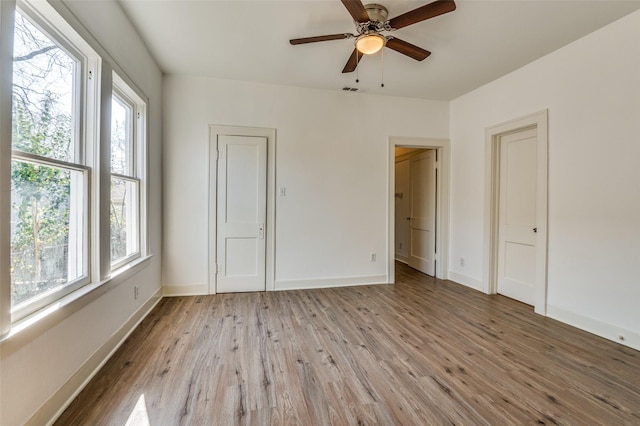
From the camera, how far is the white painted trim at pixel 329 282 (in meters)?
3.88

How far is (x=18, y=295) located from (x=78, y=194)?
0.74 meters

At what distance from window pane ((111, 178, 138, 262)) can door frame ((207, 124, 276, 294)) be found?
0.86 m

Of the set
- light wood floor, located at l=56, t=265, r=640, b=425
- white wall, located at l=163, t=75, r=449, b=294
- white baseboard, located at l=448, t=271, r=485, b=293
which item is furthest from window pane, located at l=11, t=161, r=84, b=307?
white baseboard, located at l=448, t=271, r=485, b=293

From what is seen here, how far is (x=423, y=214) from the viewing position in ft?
16.0

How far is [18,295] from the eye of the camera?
4.64ft

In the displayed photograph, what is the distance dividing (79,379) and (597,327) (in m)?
4.12

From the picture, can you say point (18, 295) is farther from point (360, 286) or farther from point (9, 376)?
point (360, 286)

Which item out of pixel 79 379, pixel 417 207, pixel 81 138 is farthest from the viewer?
pixel 417 207

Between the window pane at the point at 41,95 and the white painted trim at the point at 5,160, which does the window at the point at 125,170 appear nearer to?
the window pane at the point at 41,95

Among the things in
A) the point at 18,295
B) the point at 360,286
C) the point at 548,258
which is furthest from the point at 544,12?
the point at 18,295

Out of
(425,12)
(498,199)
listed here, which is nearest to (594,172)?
(498,199)

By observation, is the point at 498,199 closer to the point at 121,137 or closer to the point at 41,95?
the point at 121,137

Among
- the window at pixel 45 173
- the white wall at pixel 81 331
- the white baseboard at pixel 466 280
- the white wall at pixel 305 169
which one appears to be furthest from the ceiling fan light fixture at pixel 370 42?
the white baseboard at pixel 466 280

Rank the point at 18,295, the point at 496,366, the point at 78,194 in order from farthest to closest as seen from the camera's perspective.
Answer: the point at 496,366 < the point at 78,194 < the point at 18,295
